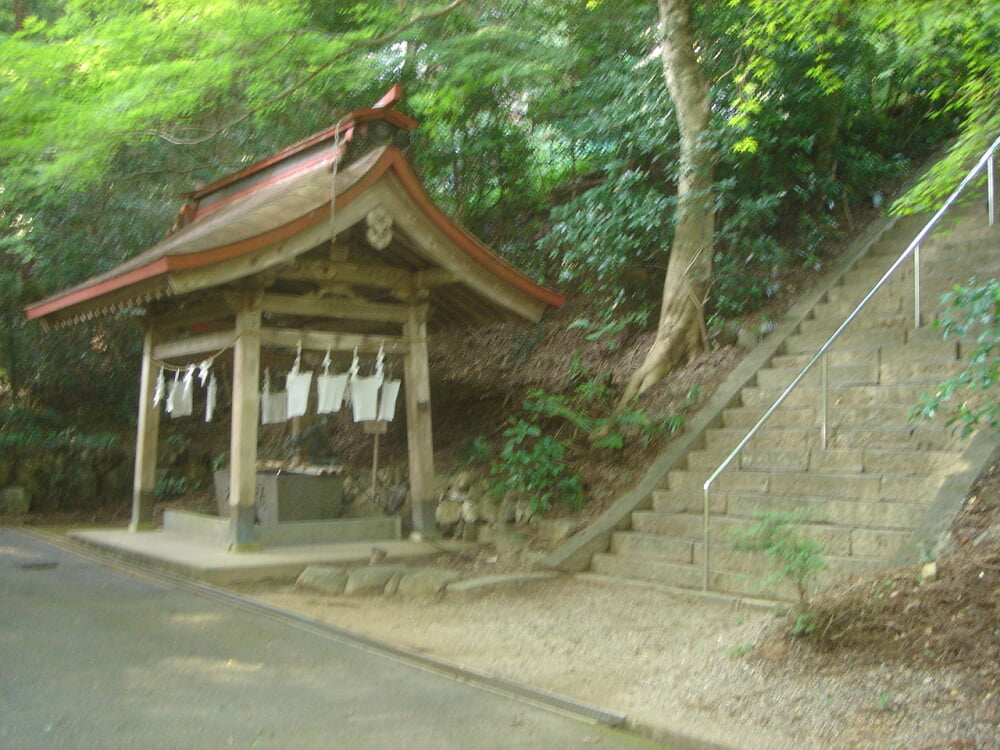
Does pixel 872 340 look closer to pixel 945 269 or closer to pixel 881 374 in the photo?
pixel 881 374

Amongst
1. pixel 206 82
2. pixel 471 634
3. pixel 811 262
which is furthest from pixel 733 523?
pixel 206 82

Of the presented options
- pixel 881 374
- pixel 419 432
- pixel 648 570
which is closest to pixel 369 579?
pixel 419 432

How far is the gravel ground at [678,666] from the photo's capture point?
4.34 meters

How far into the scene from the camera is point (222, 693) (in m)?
5.09

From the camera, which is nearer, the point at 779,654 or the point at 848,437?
the point at 779,654

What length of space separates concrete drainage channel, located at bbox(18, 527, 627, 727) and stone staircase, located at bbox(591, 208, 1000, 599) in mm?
2333

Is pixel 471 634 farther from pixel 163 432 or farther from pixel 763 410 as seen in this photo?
pixel 163 432

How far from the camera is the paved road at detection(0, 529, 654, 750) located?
445cm

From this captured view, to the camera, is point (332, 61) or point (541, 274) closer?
point (332, 61)

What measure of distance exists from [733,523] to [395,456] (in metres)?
5.54

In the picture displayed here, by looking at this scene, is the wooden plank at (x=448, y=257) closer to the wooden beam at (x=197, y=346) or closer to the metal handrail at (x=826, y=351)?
the wooden beam at (x=197, y=346)

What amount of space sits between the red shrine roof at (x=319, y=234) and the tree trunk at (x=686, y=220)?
1.56 m

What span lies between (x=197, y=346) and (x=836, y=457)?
6.96 meters

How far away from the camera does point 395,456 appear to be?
12.1 metres
